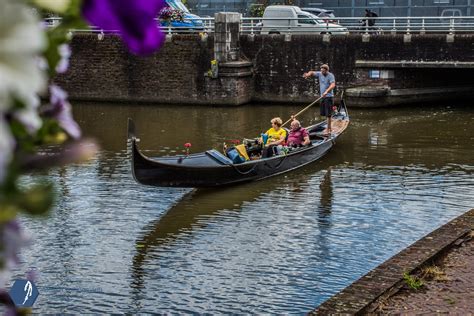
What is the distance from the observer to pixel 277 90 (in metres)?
30.5

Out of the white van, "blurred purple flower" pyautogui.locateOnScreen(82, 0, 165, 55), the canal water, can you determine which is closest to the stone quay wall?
the white van

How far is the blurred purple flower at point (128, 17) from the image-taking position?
145 centimetres

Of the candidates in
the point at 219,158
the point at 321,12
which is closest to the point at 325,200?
the point at 219,158

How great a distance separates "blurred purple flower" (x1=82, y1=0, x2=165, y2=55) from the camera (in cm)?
145

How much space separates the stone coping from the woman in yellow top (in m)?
6.36

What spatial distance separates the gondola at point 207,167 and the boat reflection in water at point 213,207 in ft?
0.73

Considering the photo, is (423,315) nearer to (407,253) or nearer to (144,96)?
(407,253)

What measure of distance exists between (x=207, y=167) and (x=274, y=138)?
266 cm

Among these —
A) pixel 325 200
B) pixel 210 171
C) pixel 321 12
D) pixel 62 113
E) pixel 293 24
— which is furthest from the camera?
pixel 321 12

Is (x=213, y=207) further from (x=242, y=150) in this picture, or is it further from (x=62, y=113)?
(x=62, y=113)

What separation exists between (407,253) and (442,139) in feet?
42.4

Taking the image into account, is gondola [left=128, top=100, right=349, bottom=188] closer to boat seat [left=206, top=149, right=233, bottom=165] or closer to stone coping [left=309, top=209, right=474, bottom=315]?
boat seat [left=206, top=149, right=233, bottom=165]

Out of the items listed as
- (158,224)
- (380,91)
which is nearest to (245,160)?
(158,224)

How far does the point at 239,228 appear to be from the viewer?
12672 mm
